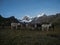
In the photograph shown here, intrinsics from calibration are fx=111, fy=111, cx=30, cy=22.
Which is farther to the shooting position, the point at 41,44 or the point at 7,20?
the point at 7,20

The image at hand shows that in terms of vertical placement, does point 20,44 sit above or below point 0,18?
below

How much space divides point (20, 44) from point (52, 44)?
51.7 inches

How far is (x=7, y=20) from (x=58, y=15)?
1027 cm

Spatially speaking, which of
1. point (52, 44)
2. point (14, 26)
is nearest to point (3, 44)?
point (52, 44)

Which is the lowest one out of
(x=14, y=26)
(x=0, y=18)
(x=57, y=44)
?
(x=57, y=44)

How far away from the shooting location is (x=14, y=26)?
14.1 m

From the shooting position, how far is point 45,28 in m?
12.5

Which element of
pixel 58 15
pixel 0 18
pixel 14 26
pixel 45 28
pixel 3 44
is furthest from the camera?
pixel 58 15

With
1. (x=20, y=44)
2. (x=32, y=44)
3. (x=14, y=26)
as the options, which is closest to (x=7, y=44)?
(x=20, y=44)

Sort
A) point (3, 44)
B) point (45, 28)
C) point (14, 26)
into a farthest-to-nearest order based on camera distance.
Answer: point (14, 26), point (45, 28), point (3, 44)

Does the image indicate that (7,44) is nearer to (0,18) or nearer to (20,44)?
(20,44)

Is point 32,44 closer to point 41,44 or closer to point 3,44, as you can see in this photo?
point 41,44

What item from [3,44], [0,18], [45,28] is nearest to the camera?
[3,44]

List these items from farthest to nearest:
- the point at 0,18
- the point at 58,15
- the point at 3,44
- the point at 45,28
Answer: the point at 58,15 → the point at 0,18 → the point at 45,28 → the point at 3,44
